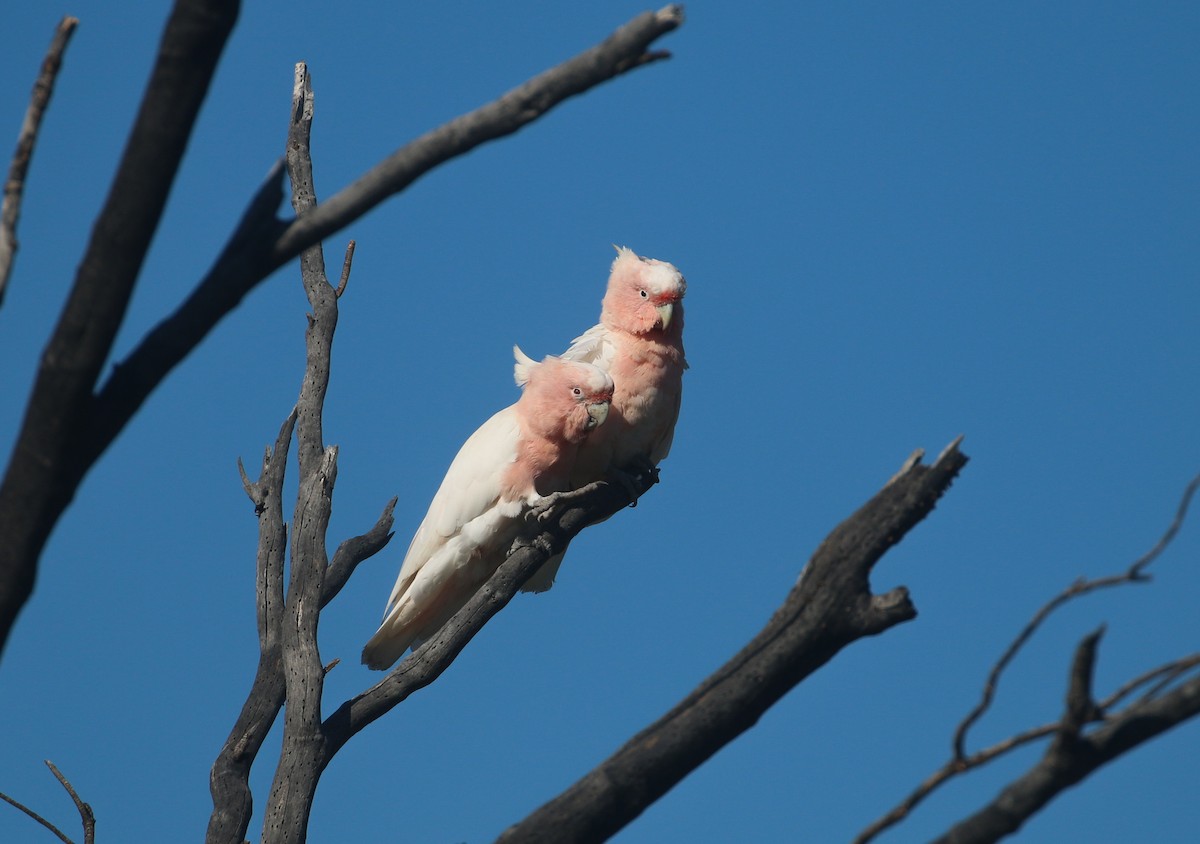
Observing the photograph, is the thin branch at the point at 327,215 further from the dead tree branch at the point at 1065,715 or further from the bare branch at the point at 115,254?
the dead tree branch at the point at 1065,715

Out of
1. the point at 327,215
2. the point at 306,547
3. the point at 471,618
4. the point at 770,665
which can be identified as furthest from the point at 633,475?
the point at 327,215

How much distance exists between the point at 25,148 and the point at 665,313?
423 centimetres

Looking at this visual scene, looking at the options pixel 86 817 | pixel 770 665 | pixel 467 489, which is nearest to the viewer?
pixel 770 665

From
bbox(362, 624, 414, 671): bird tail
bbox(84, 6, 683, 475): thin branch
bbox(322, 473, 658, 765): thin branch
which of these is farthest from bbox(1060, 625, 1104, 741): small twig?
bbox(362, 624, 414, 671): bird tail

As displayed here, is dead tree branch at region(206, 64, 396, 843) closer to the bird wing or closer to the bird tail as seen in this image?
the bird wing

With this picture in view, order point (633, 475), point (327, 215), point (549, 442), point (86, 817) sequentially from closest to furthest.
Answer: point (327, 215) < point (86, 817) < point (549, 442) < point (633, 475)

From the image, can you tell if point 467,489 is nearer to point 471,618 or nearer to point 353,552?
point 353,552

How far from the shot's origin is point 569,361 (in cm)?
595

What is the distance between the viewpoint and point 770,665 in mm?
3121

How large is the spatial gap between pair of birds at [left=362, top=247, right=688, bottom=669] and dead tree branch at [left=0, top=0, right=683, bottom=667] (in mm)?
3352

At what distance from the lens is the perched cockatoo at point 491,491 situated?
5816mm

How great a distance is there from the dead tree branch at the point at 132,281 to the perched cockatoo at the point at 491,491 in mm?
3347

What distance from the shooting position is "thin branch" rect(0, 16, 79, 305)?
230cm

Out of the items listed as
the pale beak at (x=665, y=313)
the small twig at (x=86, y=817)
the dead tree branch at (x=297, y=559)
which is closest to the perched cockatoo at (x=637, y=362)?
the pale beak at (x=665, y=313)
